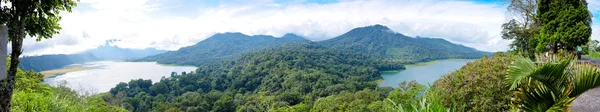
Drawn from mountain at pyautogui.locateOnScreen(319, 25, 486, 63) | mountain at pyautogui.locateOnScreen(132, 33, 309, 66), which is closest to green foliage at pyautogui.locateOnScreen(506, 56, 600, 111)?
mountain at pyautogui.locateOnScreen(319, 25, 486, 63)

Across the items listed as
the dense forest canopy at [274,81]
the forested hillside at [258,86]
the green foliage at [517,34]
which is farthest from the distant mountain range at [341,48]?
the green foliage at [517,34]

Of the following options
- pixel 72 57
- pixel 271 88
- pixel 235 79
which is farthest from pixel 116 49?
pixel 271 88

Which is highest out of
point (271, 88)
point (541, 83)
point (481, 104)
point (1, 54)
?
point (1, 54)

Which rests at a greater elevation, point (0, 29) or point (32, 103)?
point (0, 29)

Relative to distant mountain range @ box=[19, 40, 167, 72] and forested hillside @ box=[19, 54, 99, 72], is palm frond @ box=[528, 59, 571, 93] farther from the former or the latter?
forested hillside @ box=[19, 54, 99, 72]

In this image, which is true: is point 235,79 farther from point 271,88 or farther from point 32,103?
point 32,103

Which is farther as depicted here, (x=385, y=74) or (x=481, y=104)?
(x=385, y=74)

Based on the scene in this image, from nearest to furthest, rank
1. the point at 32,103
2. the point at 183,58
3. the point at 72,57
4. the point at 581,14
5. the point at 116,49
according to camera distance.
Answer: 1. the point at 32,103
2. the point at 581,14
3. the point at 72,57
4. the point at 183,58
5. the point at 116,49

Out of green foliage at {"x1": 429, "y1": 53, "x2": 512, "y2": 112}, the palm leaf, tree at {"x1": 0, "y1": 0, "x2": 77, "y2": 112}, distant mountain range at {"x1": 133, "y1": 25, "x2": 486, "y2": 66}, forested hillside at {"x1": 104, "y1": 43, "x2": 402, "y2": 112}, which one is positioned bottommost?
forested hillside at {"x1": 104, "y1": 43, "x2": 402, "y2": 112}
